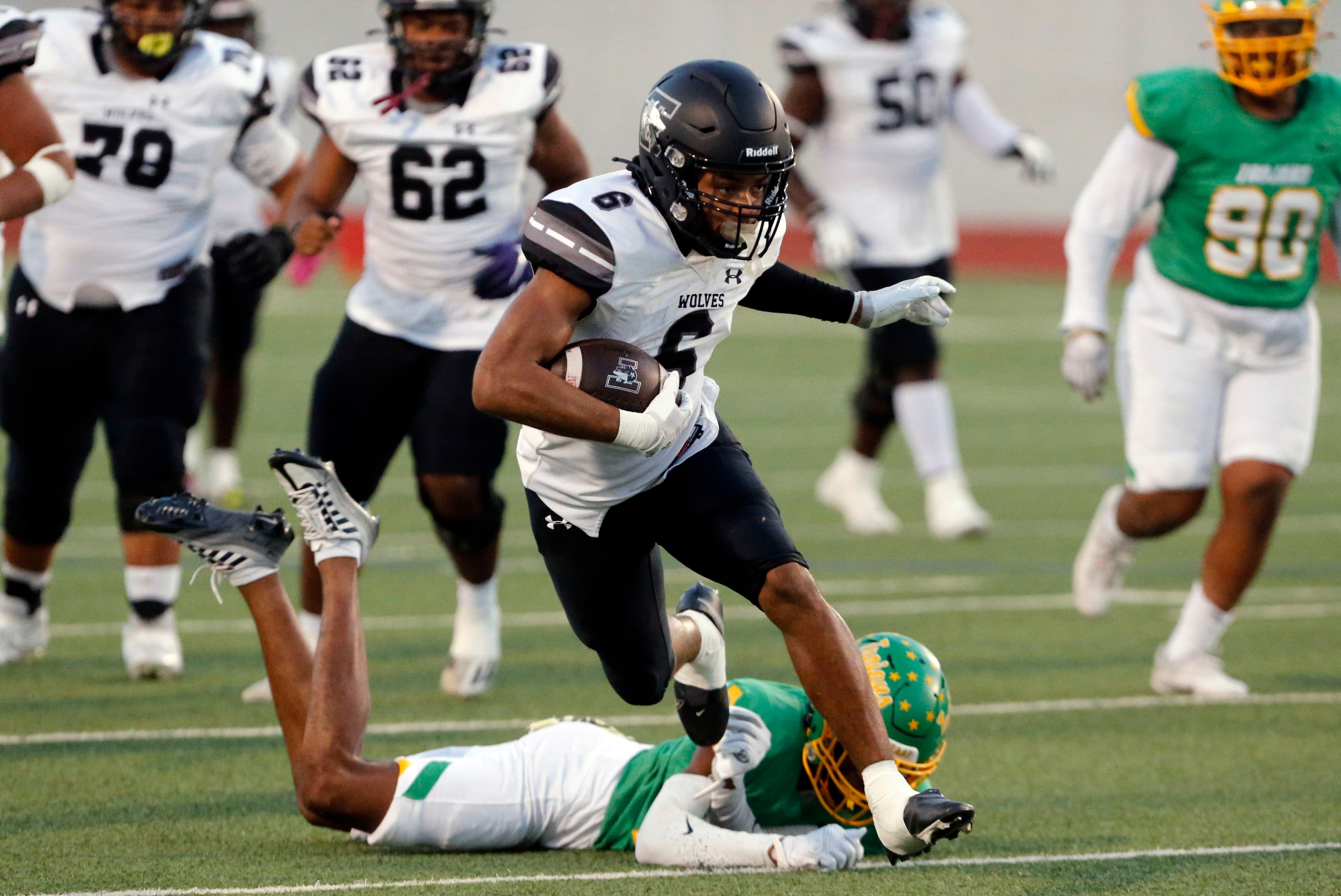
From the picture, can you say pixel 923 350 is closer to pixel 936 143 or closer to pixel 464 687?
pixel 936 143

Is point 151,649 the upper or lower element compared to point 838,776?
lower

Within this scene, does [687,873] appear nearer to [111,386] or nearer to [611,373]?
[611,373]

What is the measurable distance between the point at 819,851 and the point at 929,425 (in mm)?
4792

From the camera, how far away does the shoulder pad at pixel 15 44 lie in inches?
179

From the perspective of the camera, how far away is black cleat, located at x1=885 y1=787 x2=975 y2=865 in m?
3.18

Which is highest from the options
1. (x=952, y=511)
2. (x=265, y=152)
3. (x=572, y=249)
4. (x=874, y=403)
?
(x=572, y=249)

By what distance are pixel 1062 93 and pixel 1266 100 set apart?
1951cm

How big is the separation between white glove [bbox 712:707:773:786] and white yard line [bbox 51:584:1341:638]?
2627mm

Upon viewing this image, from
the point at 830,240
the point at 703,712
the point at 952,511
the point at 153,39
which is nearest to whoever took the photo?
the point at 703,712

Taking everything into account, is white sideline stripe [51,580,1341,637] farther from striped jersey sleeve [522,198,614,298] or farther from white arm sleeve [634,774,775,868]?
striped jersey sleeve [522,198,614,298]

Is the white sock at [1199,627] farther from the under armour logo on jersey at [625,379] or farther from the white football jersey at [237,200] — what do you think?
the white football jersey at [237,200]

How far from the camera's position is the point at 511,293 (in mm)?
5285

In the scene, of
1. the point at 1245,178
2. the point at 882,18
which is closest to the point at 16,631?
the point at 1245,178

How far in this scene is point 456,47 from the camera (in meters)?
4.99
